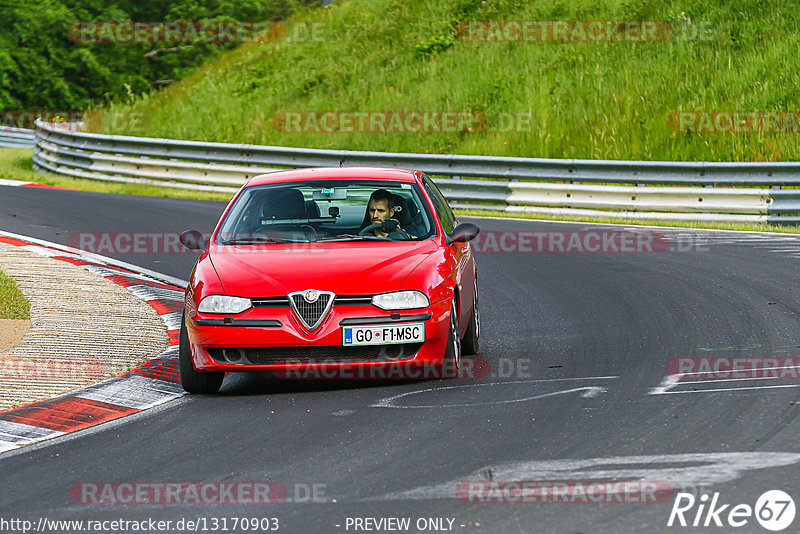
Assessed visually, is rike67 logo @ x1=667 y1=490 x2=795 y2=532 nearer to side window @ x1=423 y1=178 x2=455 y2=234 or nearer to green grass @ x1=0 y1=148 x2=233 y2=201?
side window @ x1=423 y1=178 x2=455 y2=234

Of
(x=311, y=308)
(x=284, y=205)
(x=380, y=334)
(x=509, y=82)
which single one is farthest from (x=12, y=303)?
(x=509, y=82)

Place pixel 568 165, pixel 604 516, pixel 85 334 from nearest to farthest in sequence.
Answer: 1. pixel 604 516
2. pixel 85 334
3. pixel 568 165

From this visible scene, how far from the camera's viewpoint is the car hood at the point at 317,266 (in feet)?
25.2

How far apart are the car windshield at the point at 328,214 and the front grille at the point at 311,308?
1097 mm

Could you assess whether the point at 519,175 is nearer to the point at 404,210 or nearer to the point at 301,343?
the point at 404,210

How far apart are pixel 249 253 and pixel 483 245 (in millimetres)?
8345

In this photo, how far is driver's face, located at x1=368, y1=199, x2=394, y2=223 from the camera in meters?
9.16

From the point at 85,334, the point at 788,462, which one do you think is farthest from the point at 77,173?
the point at 788,462

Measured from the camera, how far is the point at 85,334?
9.75m

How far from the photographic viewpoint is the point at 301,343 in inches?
297

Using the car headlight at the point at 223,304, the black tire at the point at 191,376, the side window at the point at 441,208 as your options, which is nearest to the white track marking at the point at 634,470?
the car headlight at the point at 223,304

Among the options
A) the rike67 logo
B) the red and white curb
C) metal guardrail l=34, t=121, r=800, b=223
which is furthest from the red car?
metal guardrail l=34, t=121, r=800, b=223

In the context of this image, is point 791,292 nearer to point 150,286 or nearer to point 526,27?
point 150,286

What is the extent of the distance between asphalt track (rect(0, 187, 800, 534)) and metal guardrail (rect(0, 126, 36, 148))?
102 feet
